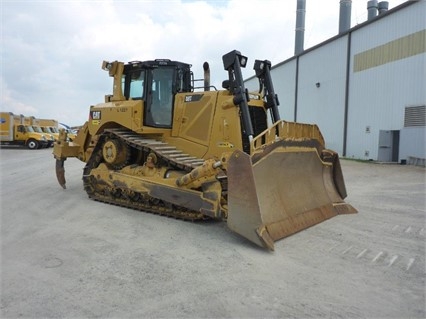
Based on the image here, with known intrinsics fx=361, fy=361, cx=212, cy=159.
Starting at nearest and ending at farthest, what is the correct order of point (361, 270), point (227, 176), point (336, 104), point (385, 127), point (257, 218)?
1. point (361, 270)
2. point (257, 218)
3. point (227, 176)
4. point (385, 127)
5. point (336, 104)

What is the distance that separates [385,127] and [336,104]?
400 centimetres

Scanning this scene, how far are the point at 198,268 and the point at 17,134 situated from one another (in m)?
26.8

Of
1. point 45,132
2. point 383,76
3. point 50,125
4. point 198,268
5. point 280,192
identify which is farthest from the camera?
point 50,125

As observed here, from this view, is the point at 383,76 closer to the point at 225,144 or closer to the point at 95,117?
the point at 225,144

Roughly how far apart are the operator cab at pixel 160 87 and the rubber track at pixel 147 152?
471 mm

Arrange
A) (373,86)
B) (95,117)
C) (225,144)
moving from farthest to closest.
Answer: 1. (373,86)
2. (95,117)
3. (225,144)

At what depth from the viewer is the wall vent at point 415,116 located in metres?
14.0

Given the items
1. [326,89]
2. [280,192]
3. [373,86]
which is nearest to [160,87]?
[280,192]

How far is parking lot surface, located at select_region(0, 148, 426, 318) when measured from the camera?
9.95 feet

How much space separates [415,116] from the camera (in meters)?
14.5

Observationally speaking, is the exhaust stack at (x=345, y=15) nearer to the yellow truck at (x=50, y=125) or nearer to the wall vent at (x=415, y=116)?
the wall vent at (x=415, y=116)

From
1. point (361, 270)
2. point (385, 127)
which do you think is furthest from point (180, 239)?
point (385, 127)

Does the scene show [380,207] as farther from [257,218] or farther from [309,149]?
[257,218]

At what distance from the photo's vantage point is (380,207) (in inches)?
279
